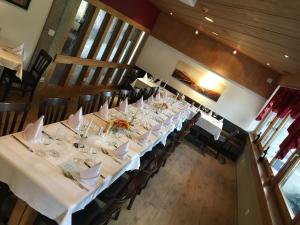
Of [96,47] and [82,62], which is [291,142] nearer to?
[82,62]

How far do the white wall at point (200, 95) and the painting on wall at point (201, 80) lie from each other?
11cm

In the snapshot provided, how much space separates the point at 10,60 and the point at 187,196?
363cm

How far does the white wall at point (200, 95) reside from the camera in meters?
9.39

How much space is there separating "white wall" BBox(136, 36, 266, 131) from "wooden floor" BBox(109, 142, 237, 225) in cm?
201

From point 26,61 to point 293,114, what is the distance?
5.34m

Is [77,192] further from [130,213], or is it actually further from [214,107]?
[214,107]

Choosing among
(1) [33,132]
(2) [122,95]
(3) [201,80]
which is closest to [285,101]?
(3) [201,80]

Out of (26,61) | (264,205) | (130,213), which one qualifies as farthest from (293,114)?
(26,61)

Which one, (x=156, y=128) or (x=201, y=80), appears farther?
(x=201, y=80)

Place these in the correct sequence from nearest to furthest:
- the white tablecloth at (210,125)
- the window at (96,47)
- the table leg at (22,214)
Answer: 1. the table leg at (22,214)
2. the window at (96,47)
3. the white tablecloth at (210,125)

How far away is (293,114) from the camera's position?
6.42m

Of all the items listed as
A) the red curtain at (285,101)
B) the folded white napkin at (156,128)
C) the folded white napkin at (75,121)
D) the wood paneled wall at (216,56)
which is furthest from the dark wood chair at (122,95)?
the wood paneled wall at (216,56)

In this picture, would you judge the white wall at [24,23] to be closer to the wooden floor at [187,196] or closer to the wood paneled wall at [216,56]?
the wooden floor at [187,196]

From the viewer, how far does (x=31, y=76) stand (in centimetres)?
530
